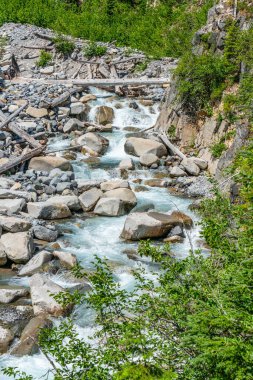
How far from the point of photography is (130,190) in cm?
1490

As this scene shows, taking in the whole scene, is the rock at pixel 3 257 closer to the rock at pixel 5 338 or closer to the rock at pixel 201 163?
the rock at pixel 5 338

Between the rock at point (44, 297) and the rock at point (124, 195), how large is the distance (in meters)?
4.91

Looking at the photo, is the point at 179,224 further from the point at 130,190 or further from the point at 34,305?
the point at 34,305

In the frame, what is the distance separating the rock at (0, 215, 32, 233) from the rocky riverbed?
1.1 inches

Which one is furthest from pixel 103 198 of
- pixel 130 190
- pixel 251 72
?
pixel 251 72

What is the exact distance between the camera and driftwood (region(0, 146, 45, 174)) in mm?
15734

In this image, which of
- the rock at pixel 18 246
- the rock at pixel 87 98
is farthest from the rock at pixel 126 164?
the rock at pixel 18 246

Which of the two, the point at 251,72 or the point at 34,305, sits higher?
the point at 251,72

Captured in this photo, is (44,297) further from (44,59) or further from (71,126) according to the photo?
(44,59)

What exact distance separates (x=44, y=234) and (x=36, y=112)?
372 inches

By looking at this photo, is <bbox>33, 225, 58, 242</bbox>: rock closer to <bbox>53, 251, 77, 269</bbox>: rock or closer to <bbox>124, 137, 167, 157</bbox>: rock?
<bbox>53, 251, 77, 269</bbox>: rock

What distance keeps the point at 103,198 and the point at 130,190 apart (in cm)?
106

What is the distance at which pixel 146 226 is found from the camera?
12422mm

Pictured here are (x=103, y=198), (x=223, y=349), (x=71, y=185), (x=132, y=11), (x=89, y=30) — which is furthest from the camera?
(x=132, y=11)
